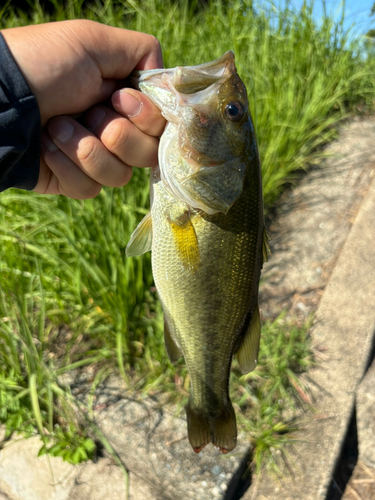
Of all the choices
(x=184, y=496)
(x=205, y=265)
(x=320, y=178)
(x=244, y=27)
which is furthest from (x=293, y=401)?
(x=244, y=27)

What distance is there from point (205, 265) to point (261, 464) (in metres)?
1.31

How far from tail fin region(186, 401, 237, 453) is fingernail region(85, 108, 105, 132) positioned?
115cm

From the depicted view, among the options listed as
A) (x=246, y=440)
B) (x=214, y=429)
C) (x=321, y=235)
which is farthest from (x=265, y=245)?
(x=321, y=235)

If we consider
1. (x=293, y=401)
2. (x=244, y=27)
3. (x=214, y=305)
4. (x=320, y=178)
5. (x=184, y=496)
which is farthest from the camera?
(x=244, y=27)

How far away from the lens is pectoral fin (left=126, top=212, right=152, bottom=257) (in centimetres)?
142

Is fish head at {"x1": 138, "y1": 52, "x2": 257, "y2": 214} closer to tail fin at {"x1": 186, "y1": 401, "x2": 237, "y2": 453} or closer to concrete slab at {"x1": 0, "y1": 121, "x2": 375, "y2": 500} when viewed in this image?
tail fin at {"x1": 186, "y1": 401, "x2": 237, "y2": 453}

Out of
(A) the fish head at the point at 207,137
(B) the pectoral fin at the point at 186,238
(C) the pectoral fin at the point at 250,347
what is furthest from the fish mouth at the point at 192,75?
(C) the pectoral fin at the point at 250,347

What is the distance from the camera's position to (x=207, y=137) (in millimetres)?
1262

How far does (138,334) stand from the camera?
7.80 feet

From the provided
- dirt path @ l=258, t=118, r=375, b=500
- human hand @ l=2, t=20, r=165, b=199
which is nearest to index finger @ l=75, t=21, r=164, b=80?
human hand @ l=2, t=20, r=165, b=199

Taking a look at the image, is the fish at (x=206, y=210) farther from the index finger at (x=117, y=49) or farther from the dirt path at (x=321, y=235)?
the dirt path at (x=321, y=235)

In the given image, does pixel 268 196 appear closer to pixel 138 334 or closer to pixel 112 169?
pixel 138 334

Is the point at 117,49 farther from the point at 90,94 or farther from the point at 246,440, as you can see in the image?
the point at 246,440

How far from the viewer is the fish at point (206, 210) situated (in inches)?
49.1
